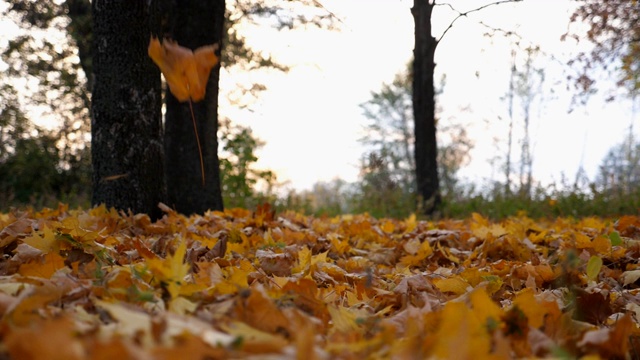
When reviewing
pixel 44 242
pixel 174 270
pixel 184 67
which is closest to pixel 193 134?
pixel 184 67

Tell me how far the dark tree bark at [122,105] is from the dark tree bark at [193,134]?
136 centimetres

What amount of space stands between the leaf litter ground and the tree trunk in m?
5.76

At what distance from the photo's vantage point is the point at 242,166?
9320 millimetres

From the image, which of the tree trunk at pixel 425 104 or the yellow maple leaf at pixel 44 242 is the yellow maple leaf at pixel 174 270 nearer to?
the yellow maple leaf at pixel 44 242

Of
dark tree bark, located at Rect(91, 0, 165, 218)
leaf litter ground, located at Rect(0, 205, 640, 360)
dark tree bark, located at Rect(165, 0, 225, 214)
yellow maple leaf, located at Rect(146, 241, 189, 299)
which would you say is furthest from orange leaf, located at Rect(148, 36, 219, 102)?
dark tree bark, located at Rect(165, 0, 225, 214)

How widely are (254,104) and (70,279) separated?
34.3 feet

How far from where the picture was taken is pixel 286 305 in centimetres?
137

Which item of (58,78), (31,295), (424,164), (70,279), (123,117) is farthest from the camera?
(58,78)

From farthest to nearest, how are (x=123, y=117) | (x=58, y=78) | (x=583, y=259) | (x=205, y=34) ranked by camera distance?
1. (x=58, y=78)
2. (x=205, y=34)
3. (x=123, y=117)
4. (x=583, y=259)

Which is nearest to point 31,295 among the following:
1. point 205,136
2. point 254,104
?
point 205,136

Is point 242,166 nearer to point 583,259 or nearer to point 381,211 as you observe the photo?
point 381,211

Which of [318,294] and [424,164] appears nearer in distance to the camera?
[318,294]

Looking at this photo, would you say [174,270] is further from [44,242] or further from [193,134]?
[193,134]

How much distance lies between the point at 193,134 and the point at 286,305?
14.7 feet
